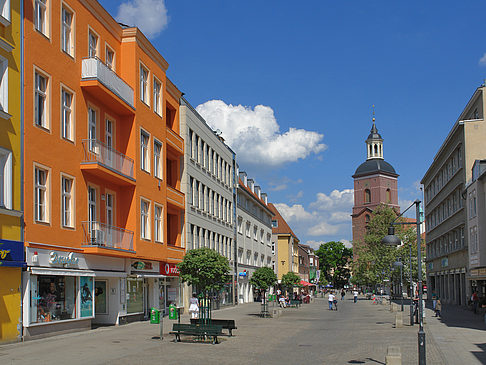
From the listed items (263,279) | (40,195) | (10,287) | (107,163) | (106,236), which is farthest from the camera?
(263,279)

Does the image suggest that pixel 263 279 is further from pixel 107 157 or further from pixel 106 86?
pixel 106 86

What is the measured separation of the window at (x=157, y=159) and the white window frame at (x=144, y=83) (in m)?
2.59

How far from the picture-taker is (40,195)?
2261 cm

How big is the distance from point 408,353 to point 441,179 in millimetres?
50109

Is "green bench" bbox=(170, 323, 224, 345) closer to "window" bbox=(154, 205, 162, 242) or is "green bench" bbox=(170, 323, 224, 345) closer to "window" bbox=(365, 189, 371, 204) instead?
"window" bbox=(154, 205, 162, 242)

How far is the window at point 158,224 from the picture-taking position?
33.8 meters

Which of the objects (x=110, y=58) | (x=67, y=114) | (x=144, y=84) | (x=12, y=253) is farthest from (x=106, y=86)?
(x=12, y=253)

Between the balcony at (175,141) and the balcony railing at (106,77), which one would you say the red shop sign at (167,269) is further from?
the balcony railing at (106,77)

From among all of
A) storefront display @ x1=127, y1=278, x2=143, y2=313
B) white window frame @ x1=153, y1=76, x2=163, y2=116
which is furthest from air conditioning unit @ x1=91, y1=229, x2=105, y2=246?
white window frame @ x1=153, y1=76, x2=163, y2=116

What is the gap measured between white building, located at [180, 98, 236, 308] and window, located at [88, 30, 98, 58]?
13392 mm

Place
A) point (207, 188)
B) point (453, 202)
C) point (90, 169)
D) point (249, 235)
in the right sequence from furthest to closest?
point (249, 235), point (453, 202), point (207, 188), point (90, 169)

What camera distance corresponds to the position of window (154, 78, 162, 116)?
3453 centimetres

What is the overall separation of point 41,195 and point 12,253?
3.20 metres

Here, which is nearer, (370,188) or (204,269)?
(204,269)
